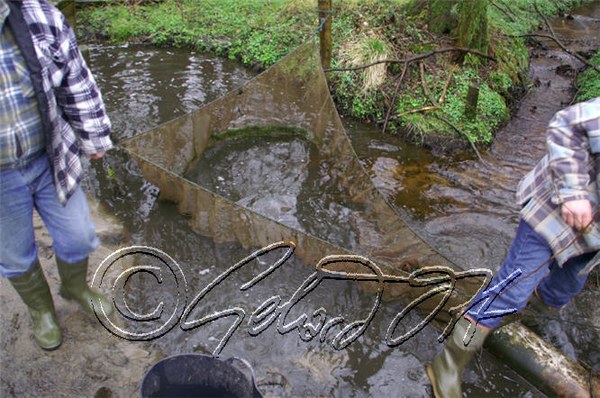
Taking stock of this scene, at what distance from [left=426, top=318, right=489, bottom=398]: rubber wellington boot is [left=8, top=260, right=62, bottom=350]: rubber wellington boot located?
197 cm

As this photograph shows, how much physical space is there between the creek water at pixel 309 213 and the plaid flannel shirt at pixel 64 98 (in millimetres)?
1133

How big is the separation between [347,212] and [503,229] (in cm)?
136

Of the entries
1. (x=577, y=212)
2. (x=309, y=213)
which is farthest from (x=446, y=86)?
(x=577, y=212)

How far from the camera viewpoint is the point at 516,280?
2.11m

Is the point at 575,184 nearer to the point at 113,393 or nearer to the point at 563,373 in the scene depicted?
the point at 563,373

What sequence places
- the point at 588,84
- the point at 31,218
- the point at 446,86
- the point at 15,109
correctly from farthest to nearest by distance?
the point at 588,84
the point at 446,86
the point at 31,218
the point at 15,109

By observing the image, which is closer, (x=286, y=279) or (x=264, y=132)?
(x=286, y=279)

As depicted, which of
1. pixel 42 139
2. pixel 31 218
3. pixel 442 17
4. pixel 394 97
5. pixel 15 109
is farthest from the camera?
pixel 442 17

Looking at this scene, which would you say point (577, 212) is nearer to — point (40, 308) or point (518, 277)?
point (518, 277)

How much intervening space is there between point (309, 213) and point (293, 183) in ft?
1.42

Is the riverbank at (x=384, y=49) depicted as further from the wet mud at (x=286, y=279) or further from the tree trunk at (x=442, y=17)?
the wet mud at (x=286, y=279)

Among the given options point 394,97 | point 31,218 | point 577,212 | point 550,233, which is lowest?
point 394,97

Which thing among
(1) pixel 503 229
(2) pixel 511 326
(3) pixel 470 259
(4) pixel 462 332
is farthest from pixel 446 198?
(4) pixel 462 332

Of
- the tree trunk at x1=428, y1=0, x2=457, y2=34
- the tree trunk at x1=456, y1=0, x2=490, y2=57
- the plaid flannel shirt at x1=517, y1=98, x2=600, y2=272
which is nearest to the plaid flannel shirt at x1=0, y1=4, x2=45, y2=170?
the plaid flannel shirt at x1=517, y1=98, x2=600, y2=272
